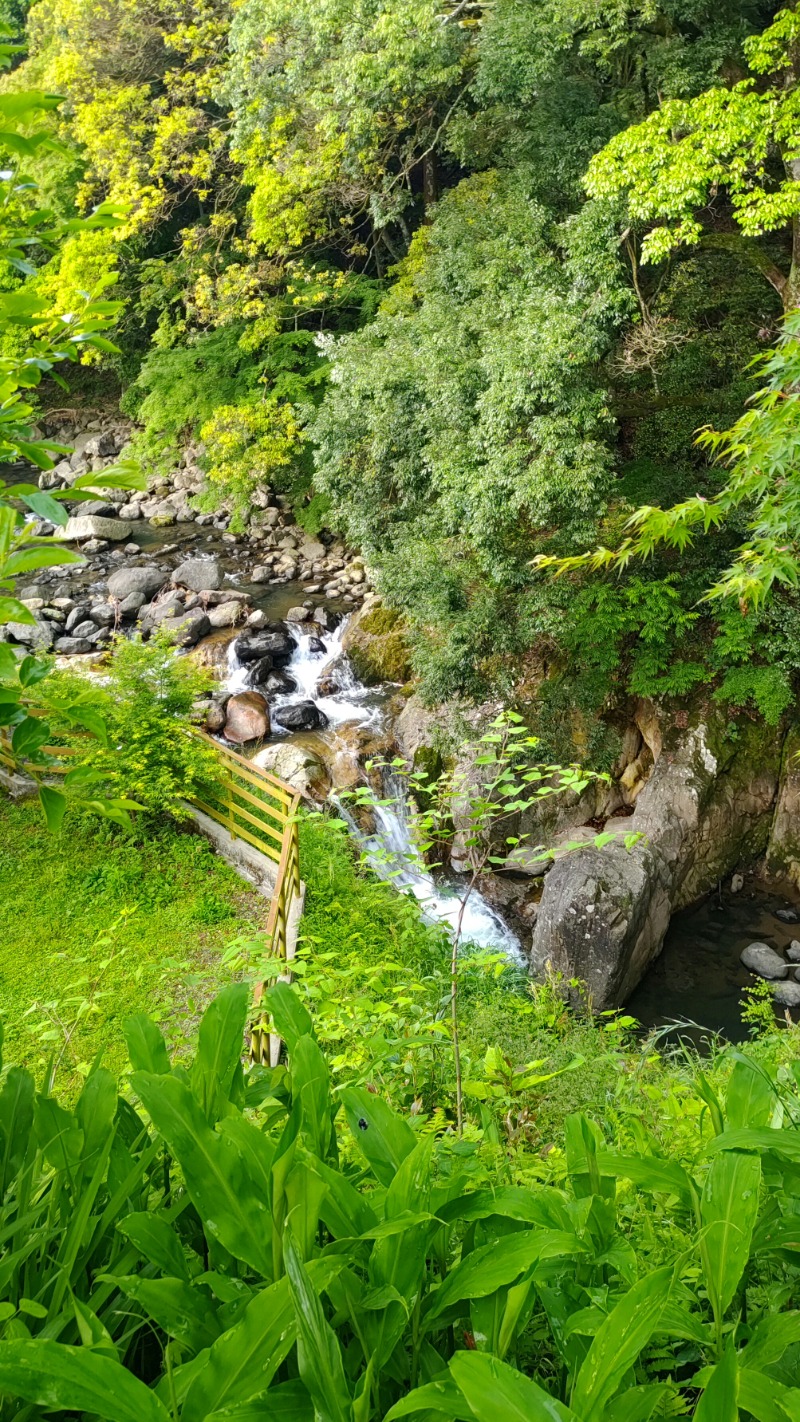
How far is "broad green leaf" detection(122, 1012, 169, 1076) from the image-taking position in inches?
53.5

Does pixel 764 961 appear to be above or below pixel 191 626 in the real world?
below

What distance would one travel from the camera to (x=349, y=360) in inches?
446

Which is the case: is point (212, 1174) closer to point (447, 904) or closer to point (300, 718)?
point (447, 904)

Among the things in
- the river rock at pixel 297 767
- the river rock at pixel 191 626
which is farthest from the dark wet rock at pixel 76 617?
the river rock at pixel 297 767

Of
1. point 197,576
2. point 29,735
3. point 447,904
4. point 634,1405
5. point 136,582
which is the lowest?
point 447,904

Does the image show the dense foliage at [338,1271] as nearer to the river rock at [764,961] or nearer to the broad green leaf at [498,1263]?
the broad green leaf at [498,1263]

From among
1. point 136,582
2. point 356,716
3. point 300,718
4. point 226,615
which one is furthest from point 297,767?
point 136,582

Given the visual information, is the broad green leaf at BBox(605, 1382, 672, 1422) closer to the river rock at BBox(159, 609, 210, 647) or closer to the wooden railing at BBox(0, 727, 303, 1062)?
the wooden railing at BBox(0, 727, 303, 1062)

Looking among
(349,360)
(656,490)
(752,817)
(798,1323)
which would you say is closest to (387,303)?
(349,360)

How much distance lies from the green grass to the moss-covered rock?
591 cm

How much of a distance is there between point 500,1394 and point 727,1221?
0.51m

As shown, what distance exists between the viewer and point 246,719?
12.2 m

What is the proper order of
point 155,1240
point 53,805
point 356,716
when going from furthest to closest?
1. point 356,716
2. point 53,805
3. point 155,1240

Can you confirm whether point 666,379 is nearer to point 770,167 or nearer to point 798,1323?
point 770,167
